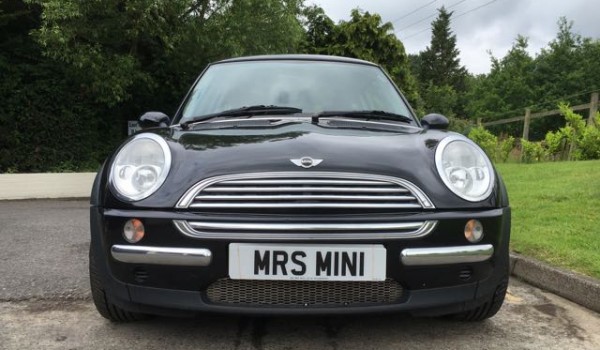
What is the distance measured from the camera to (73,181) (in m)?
11.0

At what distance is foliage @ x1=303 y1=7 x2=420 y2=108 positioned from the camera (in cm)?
1805

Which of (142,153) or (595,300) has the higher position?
(142,153)

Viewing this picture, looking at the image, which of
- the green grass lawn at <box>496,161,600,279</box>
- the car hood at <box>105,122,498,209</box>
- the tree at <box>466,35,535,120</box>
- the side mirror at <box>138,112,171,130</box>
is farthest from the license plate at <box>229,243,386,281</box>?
the tree at <box>466,35,535,120</box>

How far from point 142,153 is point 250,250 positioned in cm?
70

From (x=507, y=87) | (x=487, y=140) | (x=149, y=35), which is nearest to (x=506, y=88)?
(x=507, y=87)

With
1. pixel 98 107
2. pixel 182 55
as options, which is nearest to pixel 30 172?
pixel 98 107

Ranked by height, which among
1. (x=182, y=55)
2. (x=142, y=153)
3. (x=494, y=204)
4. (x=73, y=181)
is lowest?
(x=73, y=181)

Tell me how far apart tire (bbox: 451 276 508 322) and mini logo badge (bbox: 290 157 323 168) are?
1010mm

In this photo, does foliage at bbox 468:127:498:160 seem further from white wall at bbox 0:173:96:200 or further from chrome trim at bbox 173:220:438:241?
chrome trim at bbox 173:220:438:241

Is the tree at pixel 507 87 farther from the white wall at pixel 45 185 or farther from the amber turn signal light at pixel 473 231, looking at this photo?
the amber turn signal light at pixel 473 231

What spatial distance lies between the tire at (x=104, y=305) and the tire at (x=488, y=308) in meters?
1.59

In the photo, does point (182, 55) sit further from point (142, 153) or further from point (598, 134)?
point (142, 153)

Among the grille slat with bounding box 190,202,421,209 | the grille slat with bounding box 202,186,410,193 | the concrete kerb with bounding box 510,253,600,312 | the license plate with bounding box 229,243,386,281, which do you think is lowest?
the concrete kerb with bounding box 510,253,600,312

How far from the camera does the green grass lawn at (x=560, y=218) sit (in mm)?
3953
